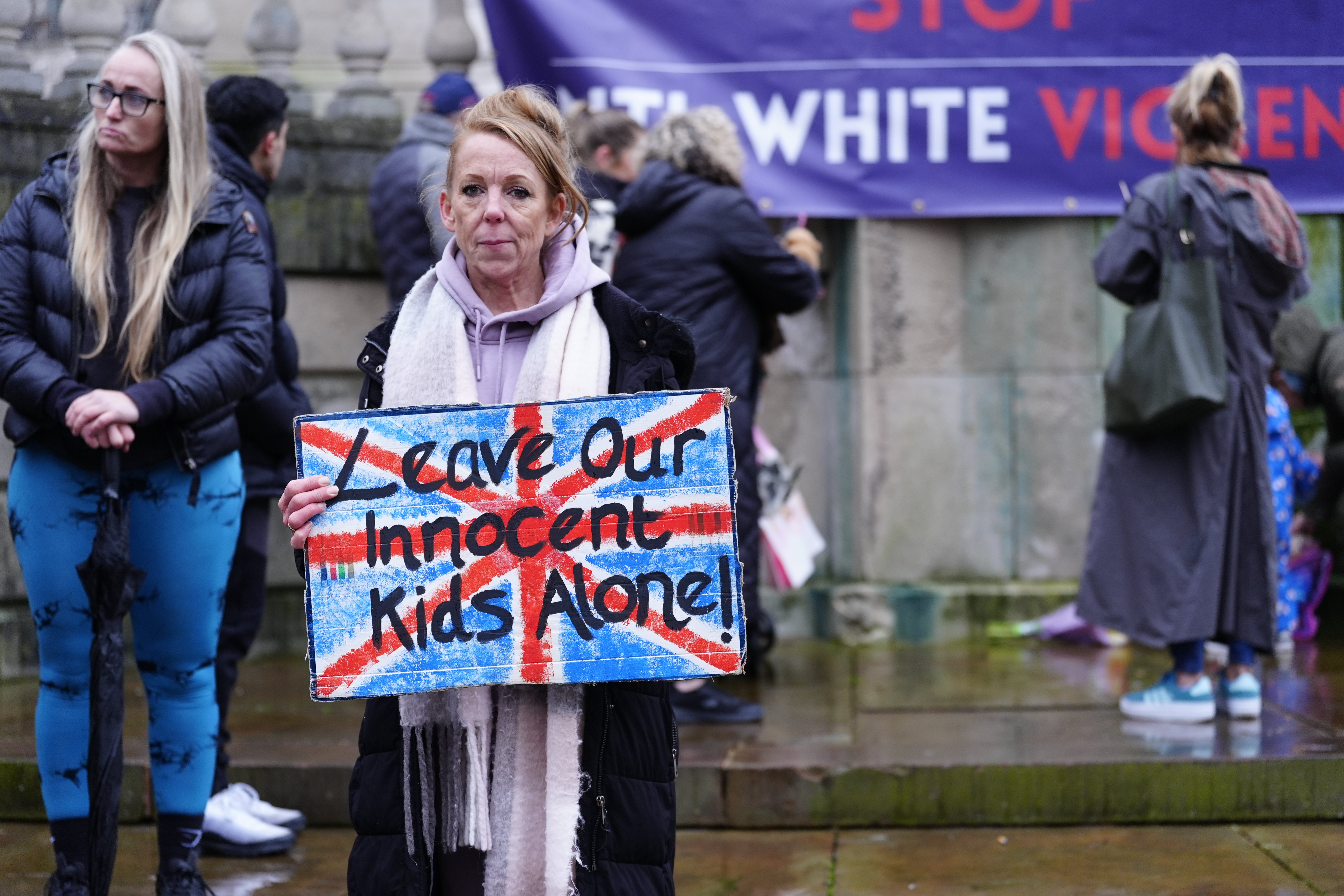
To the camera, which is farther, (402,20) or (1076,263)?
(402,20)

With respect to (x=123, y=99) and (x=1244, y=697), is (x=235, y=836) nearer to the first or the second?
Answer: (x=123, y=99)

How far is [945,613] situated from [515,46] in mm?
3087

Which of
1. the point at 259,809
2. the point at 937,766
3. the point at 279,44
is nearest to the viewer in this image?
the point at 259,809

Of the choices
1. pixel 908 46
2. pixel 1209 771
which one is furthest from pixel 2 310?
pixel 908 46

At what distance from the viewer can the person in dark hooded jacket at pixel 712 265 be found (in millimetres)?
5461

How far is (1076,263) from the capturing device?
7164 mm

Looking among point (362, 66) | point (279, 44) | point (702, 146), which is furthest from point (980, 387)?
point (279, 44)

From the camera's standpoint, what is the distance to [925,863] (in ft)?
14.5

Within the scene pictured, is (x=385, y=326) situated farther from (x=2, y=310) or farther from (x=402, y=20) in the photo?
(x=402, y=20)

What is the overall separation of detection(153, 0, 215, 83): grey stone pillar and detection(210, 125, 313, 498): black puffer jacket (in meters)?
2.39

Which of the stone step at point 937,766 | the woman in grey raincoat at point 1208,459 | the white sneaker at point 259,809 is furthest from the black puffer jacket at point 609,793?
the woman in grey raincoat at point 1208,459

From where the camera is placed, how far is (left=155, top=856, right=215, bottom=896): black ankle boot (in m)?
3.76

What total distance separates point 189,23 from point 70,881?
4.35 meters

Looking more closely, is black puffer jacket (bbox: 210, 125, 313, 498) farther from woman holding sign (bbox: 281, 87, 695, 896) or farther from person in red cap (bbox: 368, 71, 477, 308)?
woman holding sign (bbox: 281, 87, 695, 896)
